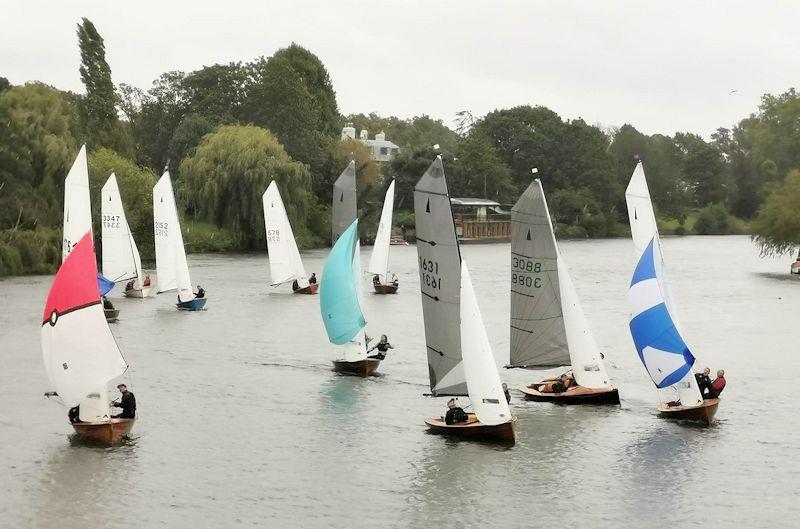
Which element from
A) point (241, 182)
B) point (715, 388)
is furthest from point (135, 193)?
point (715, 388)

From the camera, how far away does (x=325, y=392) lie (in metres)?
36.2

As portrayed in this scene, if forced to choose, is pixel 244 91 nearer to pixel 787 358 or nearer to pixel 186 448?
pixel 787 358

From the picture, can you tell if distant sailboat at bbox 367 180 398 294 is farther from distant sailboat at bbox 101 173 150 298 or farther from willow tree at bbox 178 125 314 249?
willow tree at bbox 178 125 314 249

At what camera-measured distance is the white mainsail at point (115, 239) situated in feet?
197

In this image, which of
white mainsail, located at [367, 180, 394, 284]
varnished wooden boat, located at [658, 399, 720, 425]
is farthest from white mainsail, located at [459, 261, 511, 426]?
white mainsail, located at [367, 180, 394, 284]

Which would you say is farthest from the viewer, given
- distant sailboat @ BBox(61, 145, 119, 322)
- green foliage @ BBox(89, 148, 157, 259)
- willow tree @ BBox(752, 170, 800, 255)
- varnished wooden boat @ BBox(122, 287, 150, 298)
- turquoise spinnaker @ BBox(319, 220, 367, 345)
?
willow tree @ BBox(752, 170, 800, 255)

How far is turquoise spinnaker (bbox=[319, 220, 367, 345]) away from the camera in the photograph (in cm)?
3678

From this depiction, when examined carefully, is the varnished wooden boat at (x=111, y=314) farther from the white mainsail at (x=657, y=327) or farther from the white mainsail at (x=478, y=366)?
the white mainsail at (x=478, y=366)

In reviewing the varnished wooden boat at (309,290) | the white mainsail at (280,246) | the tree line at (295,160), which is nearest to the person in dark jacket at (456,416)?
the white mainsail at (280,246)

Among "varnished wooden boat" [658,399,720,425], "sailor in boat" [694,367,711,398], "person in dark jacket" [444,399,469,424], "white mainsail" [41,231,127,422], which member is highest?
"white mainsail" [41,231,127,422]

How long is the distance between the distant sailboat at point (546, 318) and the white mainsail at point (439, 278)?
4.63 meters

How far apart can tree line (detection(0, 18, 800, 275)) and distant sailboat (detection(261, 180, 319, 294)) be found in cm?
1526

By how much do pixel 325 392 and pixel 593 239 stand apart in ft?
358

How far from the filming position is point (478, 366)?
90.3 feet
